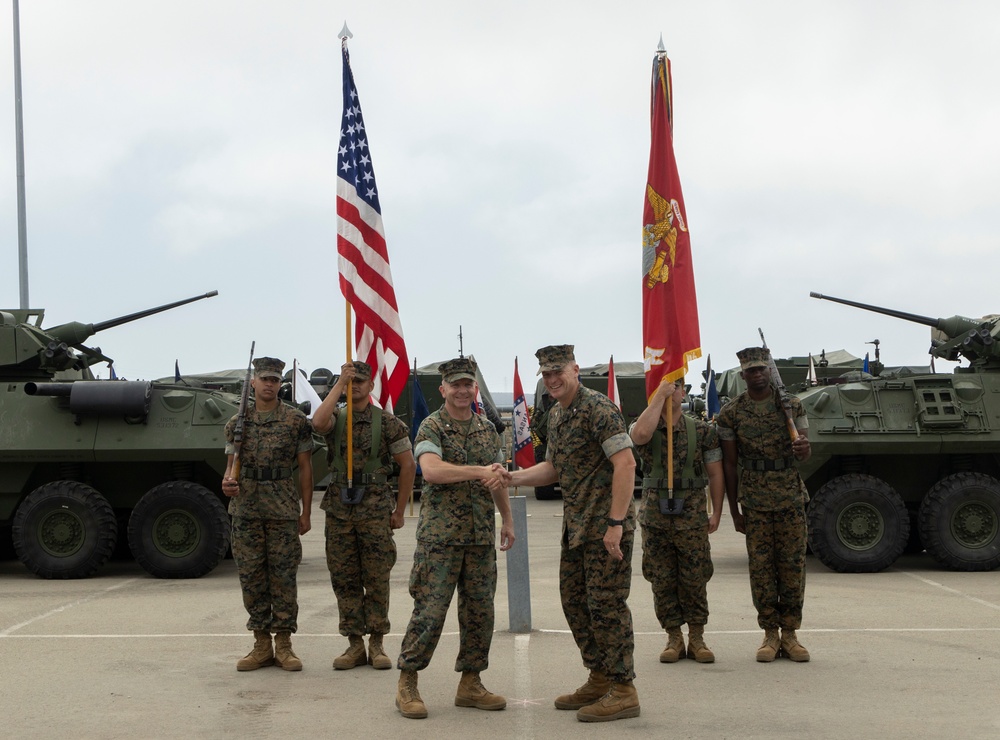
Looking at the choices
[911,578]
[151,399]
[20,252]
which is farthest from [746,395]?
[20,252]

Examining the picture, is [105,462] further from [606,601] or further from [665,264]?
[606,601]

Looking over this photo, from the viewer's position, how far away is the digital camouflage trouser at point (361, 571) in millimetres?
6613

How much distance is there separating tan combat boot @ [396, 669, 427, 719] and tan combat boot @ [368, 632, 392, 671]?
35.2 inches

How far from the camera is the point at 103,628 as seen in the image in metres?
7.91

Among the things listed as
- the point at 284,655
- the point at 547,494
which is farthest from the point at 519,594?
the point at 547,494

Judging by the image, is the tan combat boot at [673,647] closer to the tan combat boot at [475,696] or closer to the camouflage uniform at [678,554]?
the camouflage uniform at [678,554]

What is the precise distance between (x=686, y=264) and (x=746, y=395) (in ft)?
2.66

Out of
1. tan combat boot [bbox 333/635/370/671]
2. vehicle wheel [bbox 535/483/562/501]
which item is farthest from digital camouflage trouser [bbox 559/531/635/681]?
vehicle wheel [bbox 535/483/562/501]

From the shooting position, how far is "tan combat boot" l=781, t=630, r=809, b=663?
21.5 feet

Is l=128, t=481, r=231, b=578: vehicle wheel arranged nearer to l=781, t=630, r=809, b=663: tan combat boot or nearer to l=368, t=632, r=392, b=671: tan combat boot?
l=368, t=632, r=392, b=671: tan combat boot

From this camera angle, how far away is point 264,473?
22.2 feet

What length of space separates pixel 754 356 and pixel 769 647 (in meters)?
1.58

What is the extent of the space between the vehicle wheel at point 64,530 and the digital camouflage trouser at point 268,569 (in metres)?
4.09

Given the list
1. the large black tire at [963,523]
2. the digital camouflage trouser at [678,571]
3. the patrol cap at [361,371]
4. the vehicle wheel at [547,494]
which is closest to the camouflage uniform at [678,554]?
the digital camouflage trouser at [678,571]
